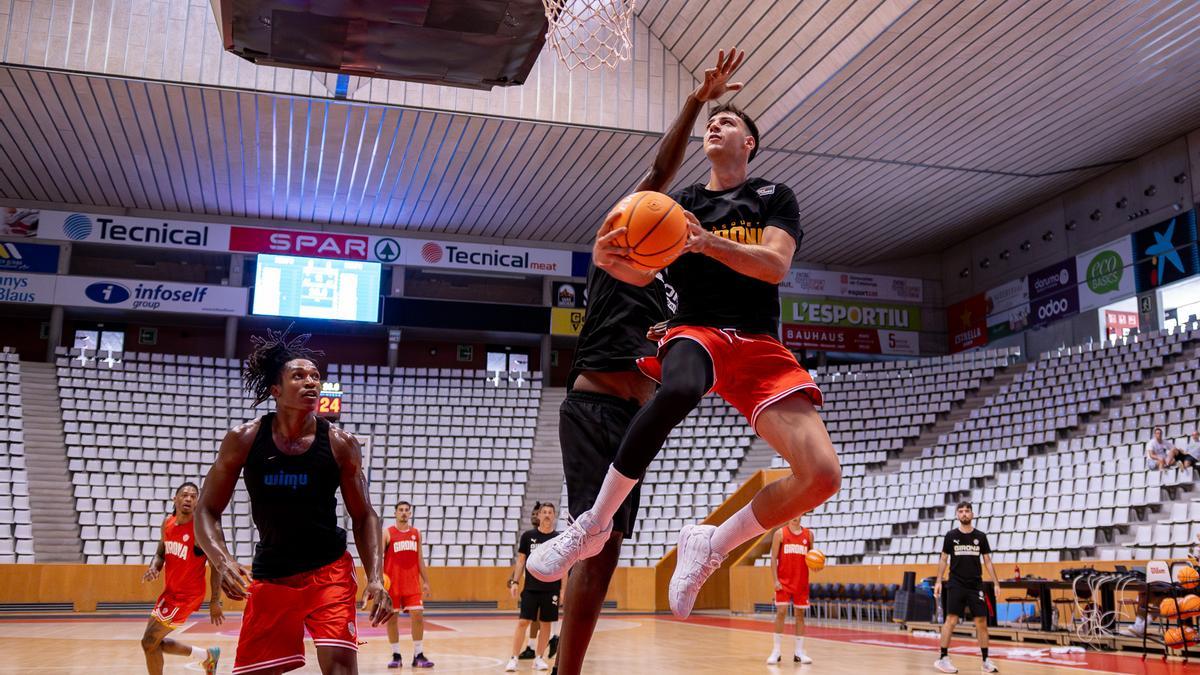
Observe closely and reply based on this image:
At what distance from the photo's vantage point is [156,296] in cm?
2223

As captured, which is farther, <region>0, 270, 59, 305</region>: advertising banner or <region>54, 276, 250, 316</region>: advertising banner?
<region>54, 276, 250, 316</region>: advertising banner

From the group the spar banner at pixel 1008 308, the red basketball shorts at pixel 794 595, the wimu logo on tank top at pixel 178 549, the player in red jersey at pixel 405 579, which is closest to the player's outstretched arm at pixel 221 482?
the wimu logo on tank top at pixel 178 549

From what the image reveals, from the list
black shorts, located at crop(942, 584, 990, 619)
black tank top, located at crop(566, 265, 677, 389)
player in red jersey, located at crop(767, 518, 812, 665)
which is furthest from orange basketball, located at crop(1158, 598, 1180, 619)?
black tank top, located at crop(566, 265, 677, 389)

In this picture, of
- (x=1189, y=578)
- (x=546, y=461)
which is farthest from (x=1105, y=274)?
(x=546, y=461)

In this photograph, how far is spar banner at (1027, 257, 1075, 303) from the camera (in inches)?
870

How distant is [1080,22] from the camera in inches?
559

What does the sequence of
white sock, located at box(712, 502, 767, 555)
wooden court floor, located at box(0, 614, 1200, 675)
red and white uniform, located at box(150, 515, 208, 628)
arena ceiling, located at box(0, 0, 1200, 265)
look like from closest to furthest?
white sock, located at box(712, 502, 767, 555) → red and white uniform, located at box(150, 515, 208, 628) → wooden court floor, located at box(0, 614, 1200, 675) → arena ceiling, located at box(0, 0, 1200, 265)

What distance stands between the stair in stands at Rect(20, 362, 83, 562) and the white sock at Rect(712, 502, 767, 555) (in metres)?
Result: 17.1

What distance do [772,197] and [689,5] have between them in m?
12.9

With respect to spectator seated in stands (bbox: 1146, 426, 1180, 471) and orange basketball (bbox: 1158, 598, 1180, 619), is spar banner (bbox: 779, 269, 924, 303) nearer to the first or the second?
spectator seated in stands (bbox: 1146, 426, 1180, 471)

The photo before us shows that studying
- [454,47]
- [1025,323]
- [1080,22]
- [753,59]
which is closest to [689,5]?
[753,59]

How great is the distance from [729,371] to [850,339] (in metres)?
22.7

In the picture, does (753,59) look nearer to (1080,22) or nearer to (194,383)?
(1080,22)

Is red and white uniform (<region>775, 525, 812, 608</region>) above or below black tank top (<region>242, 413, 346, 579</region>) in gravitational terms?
below
